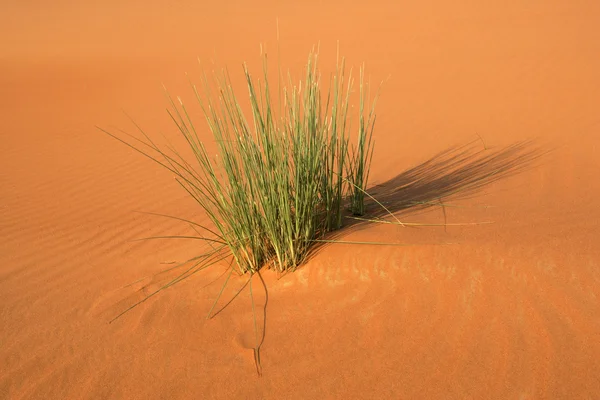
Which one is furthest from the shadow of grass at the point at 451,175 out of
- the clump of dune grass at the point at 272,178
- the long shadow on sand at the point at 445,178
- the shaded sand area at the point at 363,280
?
the clump of dune grass at the point at 272,178

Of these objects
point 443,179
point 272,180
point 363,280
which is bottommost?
point 363,280

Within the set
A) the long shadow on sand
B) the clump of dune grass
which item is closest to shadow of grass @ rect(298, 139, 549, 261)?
the long shadow on sand

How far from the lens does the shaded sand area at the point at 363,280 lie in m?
1.92

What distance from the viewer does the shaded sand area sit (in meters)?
1.92

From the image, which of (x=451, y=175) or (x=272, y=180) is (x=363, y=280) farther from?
(x=451, y=175)

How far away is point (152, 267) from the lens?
3018 millimetres

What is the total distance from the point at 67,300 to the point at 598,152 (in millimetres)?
4100

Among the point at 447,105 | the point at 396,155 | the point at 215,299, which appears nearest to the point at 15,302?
the point at 215,299

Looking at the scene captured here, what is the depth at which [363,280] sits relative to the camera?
2377 millimetres

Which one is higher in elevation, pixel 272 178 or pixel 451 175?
pixel 272 178

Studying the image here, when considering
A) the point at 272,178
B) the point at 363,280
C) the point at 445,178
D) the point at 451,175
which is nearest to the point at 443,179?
the point at 445,178

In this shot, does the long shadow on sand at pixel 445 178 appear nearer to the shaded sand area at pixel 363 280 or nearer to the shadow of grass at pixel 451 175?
the shadow of grass at pixel 451 175

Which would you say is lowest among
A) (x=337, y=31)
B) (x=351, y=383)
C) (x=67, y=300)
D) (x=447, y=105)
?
(x=351, y=383)

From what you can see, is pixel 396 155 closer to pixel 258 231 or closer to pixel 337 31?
pixel 258 231
